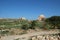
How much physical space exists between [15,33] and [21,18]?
350 inches

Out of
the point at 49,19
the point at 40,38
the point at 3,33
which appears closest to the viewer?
the point at 40,38

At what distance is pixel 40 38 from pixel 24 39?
163 centimetres

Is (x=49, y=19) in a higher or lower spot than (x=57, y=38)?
higher

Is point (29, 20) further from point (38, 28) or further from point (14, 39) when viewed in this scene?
point (14, 39)

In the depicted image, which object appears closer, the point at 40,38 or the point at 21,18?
the point at 40,38

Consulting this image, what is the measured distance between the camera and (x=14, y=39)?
15.3 metres

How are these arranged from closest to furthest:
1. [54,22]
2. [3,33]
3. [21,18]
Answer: [3,33] → [54,22] → [21,18]

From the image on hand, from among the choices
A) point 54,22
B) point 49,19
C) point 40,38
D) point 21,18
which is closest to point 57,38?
point 40,38

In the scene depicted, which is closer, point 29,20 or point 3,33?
point 3,33

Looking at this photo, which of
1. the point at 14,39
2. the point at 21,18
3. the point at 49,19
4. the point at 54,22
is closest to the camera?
the point at 14,39

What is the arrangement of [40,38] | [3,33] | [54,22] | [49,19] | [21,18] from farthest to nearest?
[21,18], [49,19], [54,22], [3,33], [40,38]

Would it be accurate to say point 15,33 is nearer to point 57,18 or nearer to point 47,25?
point 47,25

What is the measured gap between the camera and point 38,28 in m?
20.9

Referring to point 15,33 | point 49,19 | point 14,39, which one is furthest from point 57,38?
point 49,19
